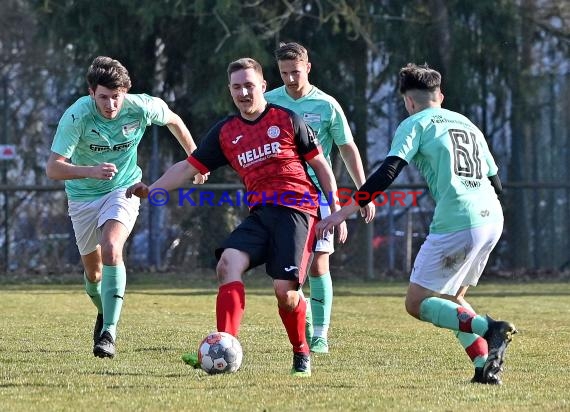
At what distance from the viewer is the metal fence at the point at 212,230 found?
18.0 meters

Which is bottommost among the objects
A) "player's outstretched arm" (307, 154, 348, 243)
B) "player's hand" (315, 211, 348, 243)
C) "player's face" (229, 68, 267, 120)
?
"player's hand" (315, 211, 348, 243)

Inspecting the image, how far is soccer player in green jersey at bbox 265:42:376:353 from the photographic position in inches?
334

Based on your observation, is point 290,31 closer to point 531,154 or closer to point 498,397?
point 531,154

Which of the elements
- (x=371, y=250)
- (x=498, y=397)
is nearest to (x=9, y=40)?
(x=371, y=250)

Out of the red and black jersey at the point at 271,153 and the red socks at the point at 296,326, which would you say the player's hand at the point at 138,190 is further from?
the red socks at the point at 296,326

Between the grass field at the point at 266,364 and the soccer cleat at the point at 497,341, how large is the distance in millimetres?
118

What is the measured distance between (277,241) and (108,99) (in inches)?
79.0

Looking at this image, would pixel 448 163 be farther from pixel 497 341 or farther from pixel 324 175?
pixel 497 341

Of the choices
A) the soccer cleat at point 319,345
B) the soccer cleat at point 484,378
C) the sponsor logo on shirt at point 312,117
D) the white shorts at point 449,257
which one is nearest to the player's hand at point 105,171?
the sponsor logo on shirt at point 312,117

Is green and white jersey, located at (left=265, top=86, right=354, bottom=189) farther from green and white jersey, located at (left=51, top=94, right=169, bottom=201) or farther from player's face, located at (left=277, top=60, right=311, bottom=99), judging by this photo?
green and white jersey, located at (left=51, top=94, right=169, bottom=201)

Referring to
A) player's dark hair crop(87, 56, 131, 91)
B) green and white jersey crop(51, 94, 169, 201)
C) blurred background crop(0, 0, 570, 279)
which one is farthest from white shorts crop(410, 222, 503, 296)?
blurred background crop(0, 0, 570, 279)

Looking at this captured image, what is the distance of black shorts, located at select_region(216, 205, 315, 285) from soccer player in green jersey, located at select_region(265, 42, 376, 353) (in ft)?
4.91

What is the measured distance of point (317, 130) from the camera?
8.70m

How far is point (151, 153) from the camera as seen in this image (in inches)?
720
